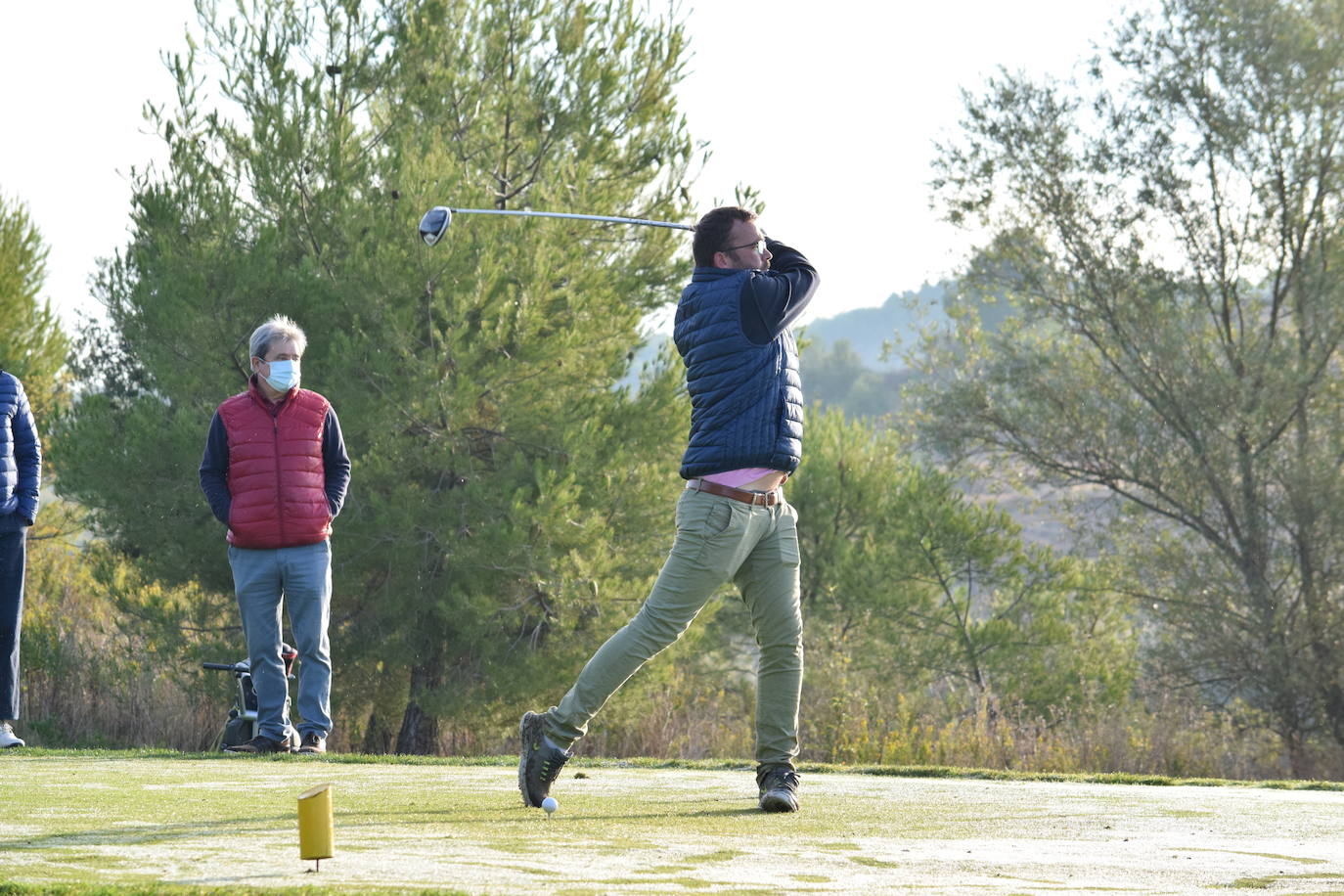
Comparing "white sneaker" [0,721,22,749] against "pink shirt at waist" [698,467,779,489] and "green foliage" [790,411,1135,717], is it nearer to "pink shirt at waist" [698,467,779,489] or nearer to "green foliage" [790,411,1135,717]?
"pink shirt at waist" [698,467,779,489]

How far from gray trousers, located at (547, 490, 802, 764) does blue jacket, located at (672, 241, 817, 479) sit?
0.57ft

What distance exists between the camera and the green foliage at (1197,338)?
22.3 meters

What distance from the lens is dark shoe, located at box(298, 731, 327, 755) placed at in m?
7.84

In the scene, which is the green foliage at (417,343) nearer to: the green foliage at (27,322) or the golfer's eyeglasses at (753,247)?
the green foliage at (27,322)

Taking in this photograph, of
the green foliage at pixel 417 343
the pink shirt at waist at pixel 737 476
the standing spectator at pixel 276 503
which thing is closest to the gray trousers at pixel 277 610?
the standing spectator at pixel 276 503

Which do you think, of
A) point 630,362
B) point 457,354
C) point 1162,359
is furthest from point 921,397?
point 457,354

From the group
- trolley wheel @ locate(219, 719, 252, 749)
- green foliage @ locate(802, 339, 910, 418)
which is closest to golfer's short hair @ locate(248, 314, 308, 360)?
trolley wheel @ locate(219, 719, 252, 749)

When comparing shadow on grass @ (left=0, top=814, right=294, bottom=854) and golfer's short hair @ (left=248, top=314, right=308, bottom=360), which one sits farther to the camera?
golfer's short hair @ (left=248, top=314, right=308, bottom=360)

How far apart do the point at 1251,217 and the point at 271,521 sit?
772 inches

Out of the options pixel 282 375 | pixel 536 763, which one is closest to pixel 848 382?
pixel 282 375

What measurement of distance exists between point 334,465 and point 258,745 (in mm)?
1398

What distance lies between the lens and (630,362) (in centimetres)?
1781

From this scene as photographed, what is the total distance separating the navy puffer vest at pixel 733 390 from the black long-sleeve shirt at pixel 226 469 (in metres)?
2.72

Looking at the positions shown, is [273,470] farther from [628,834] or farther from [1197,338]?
[1197,338]
